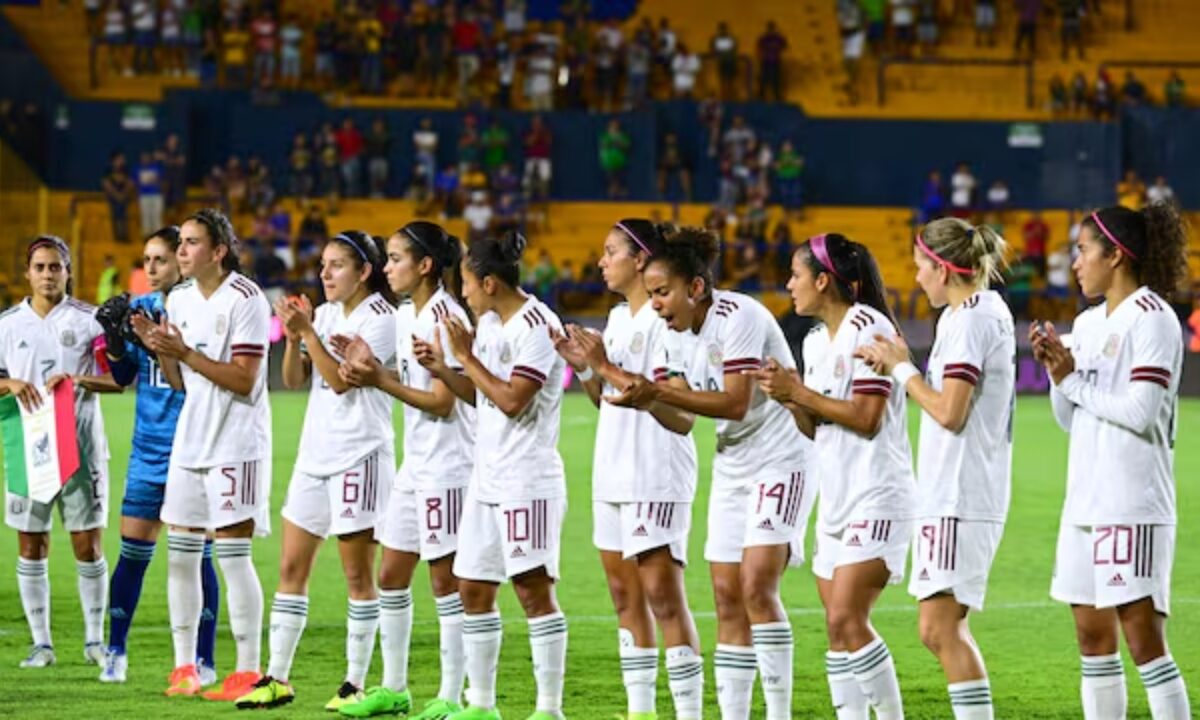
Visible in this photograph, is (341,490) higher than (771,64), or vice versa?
(771,64)

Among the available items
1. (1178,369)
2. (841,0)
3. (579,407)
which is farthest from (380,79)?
(1178,369)

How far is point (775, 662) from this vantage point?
8.39 meters

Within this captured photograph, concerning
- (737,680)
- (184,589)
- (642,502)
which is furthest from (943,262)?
(184,589)

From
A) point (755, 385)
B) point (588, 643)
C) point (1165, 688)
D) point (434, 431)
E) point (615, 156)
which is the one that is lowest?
point (588, 643)

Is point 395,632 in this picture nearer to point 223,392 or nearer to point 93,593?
point 223,392

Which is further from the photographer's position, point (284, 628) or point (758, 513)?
point (284, 628)

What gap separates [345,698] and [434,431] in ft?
4.32

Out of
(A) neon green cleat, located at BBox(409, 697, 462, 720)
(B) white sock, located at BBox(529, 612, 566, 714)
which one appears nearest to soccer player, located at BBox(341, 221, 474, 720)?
(A) neon green cleat, located at BBox(409, 697, 462, 720)

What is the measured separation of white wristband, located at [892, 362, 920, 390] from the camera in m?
7.57

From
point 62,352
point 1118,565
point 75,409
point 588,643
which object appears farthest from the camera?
point 588,643

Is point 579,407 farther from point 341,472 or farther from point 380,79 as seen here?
point 341,472

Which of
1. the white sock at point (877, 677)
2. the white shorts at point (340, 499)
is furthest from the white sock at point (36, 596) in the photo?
the white sock at point (877, 677)

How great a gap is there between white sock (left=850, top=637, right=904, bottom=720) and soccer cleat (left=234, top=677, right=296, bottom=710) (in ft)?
10.2

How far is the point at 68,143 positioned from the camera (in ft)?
128
